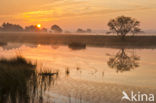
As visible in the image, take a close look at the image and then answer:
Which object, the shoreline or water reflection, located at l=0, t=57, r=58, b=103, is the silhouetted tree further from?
water reflection, located at l=0, t=57, r=58, b=103

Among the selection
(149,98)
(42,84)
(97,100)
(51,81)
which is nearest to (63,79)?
(51,81)

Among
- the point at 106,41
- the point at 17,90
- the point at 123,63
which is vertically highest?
the point at 106,41

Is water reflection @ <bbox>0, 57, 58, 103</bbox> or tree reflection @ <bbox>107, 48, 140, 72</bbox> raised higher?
water reflection @ <bbox>0, 57, 58, 103</bbox>

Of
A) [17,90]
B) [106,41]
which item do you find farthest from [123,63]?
[106,41]

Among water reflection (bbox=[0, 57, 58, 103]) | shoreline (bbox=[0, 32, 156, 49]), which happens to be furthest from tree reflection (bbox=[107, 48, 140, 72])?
shoreline (bbox=[0, 32, 156, 49])

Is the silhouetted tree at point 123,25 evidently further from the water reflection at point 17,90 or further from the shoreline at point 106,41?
the water reflection at point 17,90

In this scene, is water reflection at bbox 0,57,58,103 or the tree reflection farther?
the tree reflection

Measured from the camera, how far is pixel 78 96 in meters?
9.14

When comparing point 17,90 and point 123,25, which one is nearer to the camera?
point 17,90

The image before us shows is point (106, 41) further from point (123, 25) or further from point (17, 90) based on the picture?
point (17, 90)

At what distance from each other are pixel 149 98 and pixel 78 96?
10.3 feet

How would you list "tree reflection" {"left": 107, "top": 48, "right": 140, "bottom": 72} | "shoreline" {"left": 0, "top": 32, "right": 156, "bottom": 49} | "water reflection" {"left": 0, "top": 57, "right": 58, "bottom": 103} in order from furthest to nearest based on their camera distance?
"shoreline" {"left": 0, "top": 32, "right": 156, "bottom": 49} → "tree reflection" {"left": 107, "top": 48, "right": 140, "bottom": 72} → "water reflection" {"left": 0, "top": 57, "right": 58, "bottom": 103}

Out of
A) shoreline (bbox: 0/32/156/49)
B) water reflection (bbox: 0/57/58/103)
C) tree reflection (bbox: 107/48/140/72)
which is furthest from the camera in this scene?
shoreline (bbox: 0/32/156/49)

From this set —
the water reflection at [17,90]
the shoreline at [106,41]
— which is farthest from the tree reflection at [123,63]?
the shoreline at [106,41]
